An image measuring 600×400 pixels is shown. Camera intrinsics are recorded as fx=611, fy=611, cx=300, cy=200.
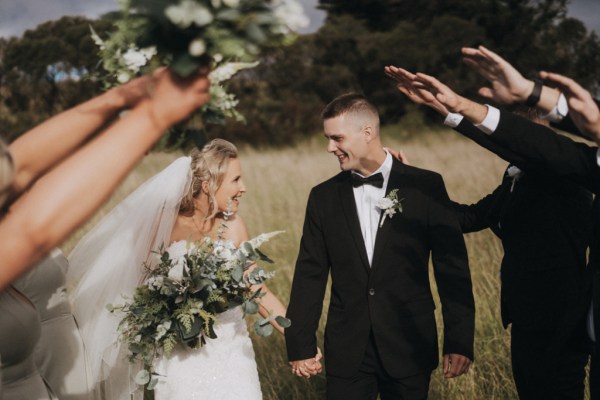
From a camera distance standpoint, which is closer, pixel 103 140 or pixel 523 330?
pixel 103 140

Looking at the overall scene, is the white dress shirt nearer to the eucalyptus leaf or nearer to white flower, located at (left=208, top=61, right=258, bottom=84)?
the eucalyptus leaf

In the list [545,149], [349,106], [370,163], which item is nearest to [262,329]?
[370,163]

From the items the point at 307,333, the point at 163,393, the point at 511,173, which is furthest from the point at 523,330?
the point at 163,393

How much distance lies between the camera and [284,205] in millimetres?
10125

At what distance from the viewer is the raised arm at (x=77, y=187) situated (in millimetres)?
1424

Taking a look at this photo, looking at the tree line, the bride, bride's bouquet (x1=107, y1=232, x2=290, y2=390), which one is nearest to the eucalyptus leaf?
bride's bouquet (x1=107, y1=232, x2=290, y2=390)

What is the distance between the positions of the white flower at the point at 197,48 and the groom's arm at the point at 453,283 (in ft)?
7.98

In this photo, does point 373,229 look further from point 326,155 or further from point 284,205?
point 326,155

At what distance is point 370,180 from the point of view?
3.77 meters

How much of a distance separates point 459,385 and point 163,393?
89.0 inches

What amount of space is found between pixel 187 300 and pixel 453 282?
1.55 m

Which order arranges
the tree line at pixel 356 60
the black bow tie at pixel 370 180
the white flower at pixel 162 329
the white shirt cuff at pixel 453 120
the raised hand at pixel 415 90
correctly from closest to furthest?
the raised hand at pixel 415 90 → the white shirt cuff at pixel 453 120 → the white flower at pixel 162 329 → the black bow tie at pixel 370 180 → the tree line at pixel 356 60

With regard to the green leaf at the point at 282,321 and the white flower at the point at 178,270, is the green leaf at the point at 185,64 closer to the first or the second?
the white flower at the point at 178,270

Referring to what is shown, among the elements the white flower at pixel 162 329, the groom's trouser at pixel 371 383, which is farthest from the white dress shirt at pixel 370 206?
the white flower at pixel 162 329
